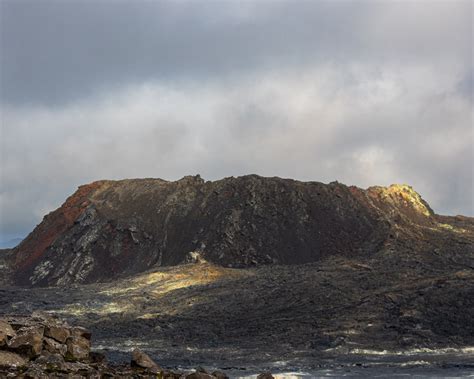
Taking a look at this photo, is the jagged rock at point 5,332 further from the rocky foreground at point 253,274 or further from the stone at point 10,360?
the rocky foreground at point 253,274

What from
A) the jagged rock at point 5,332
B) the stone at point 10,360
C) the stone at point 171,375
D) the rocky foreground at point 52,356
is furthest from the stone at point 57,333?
the stone at point 171,375

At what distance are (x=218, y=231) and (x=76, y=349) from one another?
152 ft

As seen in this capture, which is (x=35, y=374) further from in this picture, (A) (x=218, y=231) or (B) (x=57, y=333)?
(A) (x=218, y=231)

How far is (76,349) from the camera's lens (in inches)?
800

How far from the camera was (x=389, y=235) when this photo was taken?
66500 millimetres

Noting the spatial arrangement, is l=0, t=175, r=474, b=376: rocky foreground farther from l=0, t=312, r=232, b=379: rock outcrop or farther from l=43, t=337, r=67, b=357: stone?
l=0, t=312, r=232, b=379: rock outcrop

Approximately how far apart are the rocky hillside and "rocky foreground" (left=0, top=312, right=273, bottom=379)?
40973 mm

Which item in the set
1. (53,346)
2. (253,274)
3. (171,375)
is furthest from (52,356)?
(253,274)

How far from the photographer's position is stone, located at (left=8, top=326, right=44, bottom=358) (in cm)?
1830

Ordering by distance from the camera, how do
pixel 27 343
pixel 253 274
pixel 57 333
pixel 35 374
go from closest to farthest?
1. pixel 35 374
2. pixel 27 343
3. pixel 57 333
4. pixel 253 274

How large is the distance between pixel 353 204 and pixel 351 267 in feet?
68.2

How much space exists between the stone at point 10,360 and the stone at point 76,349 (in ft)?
8.05

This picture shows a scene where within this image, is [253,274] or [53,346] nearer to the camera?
[53,346]

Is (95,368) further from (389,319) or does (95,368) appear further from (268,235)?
(268,235)
